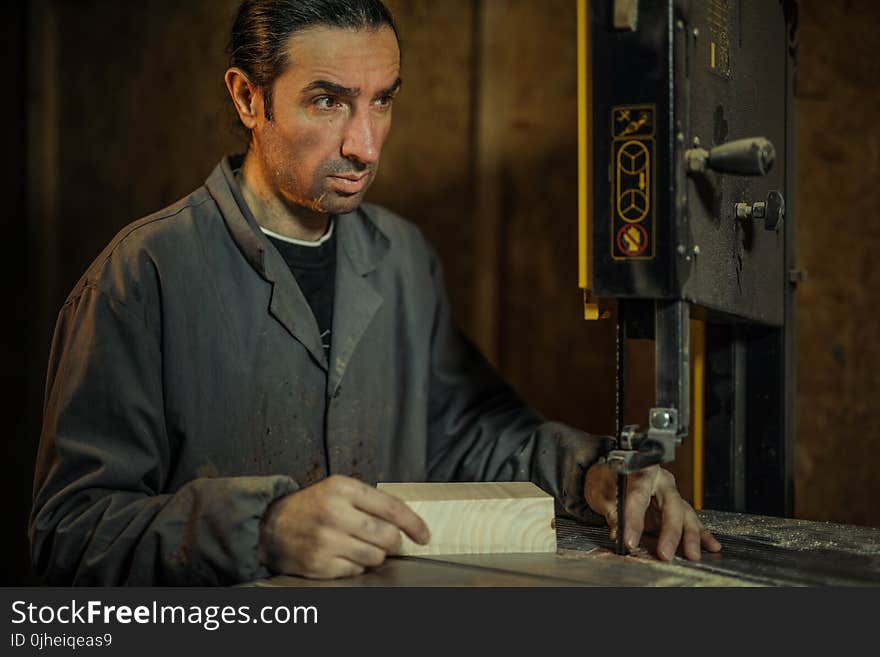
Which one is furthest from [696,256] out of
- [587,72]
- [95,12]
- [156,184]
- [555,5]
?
[95,12]

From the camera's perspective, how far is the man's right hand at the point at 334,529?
1.24 meters

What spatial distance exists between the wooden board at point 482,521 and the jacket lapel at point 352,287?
461 millimetres

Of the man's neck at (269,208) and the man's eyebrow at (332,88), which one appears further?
the man's neck at (269,208)

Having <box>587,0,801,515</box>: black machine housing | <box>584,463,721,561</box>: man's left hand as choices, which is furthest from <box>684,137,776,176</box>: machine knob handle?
<box>584,463,721,561</box>: man's left hand

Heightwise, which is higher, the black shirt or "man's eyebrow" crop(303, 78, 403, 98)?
"man's eyebrow" crop(303, 78, 403, 98)

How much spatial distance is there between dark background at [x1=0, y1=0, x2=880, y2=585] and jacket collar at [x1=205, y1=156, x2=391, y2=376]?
2.46 ft

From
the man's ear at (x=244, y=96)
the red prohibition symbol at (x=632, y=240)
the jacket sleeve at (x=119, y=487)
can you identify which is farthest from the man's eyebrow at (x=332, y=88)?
the red prohibition symbol at (x=632, y=240)

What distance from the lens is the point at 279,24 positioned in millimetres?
1675

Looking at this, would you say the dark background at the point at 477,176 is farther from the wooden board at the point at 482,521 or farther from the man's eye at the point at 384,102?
the wooden board at the point at 482,521

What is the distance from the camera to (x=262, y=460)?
1.72 metres

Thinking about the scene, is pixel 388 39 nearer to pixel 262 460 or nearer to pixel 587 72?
pixel 587 72

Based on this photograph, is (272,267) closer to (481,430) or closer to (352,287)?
(352,287)

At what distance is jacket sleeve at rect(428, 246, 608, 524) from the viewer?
1733mm

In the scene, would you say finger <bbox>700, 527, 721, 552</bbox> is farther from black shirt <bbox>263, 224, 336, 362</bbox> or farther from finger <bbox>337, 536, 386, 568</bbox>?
black shirt <bbox>263, 224, 336, 362</bbox>
